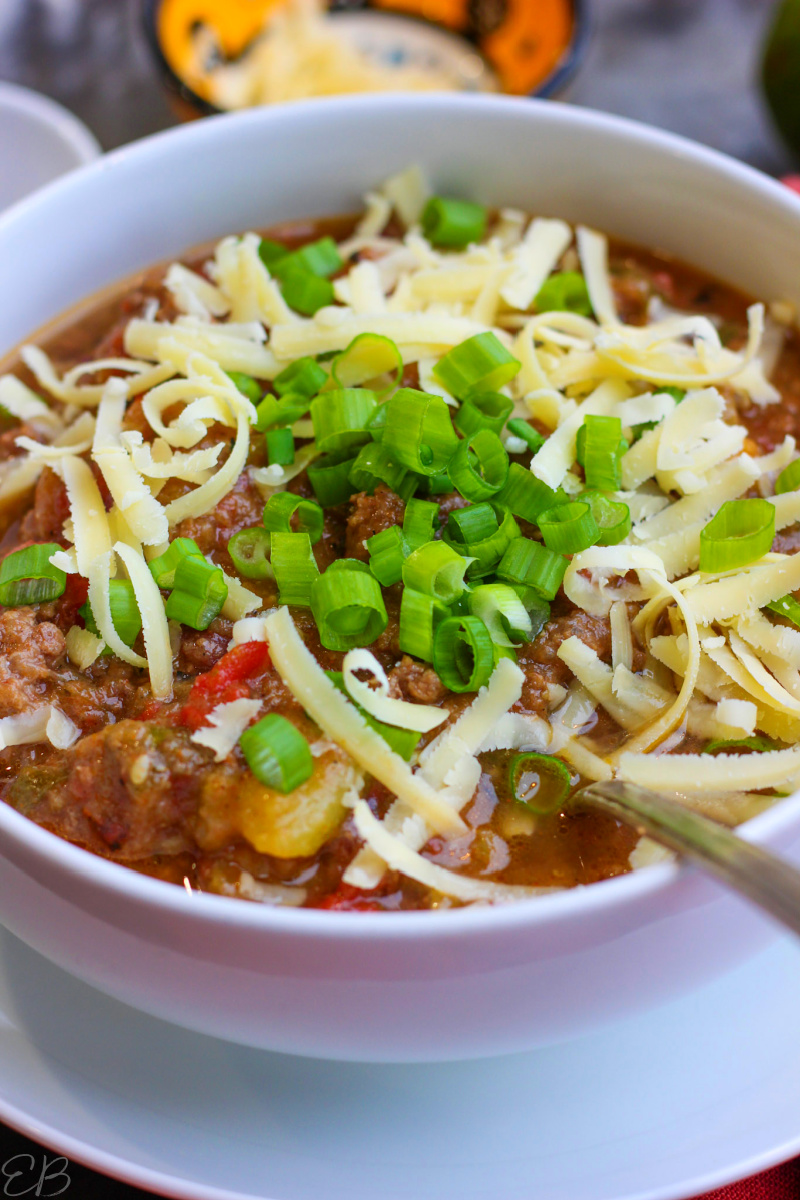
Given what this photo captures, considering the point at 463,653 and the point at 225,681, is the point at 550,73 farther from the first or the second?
the point at 225,681

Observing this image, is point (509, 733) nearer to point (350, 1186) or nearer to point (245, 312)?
point (350, 1186)

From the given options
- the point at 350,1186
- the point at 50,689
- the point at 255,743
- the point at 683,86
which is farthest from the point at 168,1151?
the point at 683,86

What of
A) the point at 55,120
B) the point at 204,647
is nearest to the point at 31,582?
the point at 204,647

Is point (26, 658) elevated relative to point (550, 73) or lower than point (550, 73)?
lower

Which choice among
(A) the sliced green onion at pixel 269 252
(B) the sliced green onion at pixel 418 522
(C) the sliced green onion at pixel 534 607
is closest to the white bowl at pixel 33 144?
(A) the sliced green onion at pixel 269 252

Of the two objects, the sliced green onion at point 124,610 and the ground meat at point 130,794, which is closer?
the ground meat at point 130,794

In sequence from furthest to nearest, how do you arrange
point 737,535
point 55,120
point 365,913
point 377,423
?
point 55,120
point 377,423
point 737,535
point 365,913

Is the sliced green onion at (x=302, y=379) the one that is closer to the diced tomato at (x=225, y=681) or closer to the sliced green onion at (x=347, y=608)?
the sliced green onion at (x=347, y=608)
